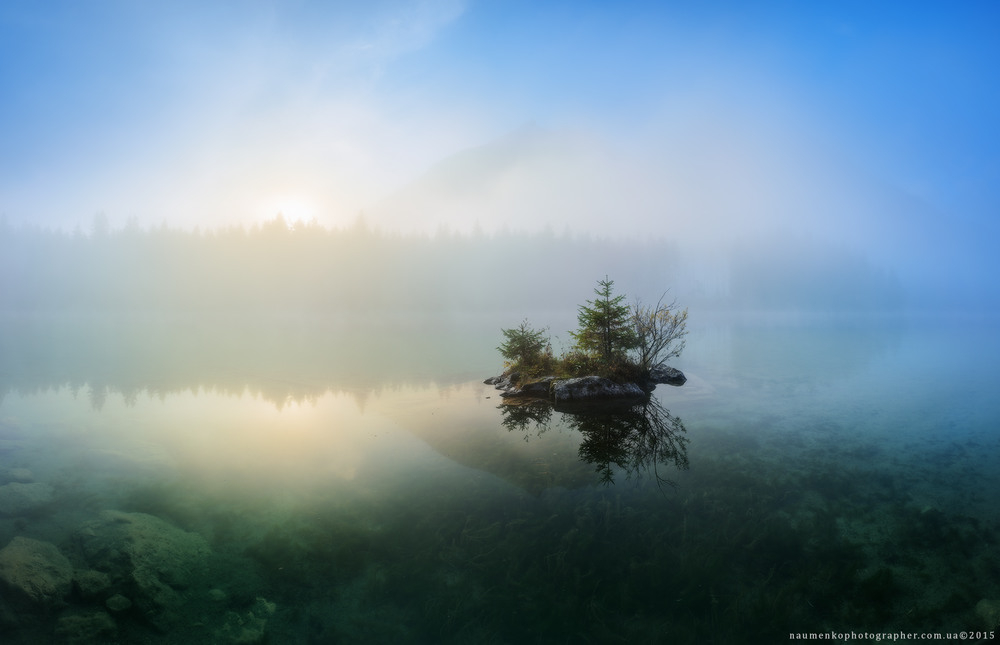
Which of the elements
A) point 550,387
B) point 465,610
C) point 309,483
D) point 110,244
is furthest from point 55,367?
point 110,244

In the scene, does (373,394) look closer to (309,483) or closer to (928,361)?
(309,483)

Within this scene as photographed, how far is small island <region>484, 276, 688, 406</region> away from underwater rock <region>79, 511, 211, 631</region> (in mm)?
15693

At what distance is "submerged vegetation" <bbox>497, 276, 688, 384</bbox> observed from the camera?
25344 mm

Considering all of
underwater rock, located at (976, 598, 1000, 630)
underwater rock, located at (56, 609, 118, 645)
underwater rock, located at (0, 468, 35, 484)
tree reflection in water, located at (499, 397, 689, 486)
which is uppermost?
tree reflection in water, located at (499, 397, 689, 486)

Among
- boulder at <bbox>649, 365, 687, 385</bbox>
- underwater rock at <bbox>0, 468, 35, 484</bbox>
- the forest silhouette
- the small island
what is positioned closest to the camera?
underwater rock at <bbox>0, 468, 35, 484</bbox>

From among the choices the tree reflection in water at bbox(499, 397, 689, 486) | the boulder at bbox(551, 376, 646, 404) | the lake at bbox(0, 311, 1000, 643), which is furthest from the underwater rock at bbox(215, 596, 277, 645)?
the boulder at bbox(551, 376, 646, 404)

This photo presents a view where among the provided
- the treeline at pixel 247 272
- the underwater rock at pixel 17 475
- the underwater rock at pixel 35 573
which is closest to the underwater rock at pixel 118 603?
the underwater rock at pixel 35 573

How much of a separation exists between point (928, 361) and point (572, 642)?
49780 mm

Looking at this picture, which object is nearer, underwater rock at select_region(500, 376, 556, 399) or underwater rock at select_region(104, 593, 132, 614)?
underwater rock at select_region(104, 593, 132, 614)

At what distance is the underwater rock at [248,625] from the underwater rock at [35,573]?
3011 millimetres

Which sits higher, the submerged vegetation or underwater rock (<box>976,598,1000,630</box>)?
the submerged vegetation

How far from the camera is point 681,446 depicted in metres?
15.4

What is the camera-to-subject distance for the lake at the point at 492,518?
23.2ft

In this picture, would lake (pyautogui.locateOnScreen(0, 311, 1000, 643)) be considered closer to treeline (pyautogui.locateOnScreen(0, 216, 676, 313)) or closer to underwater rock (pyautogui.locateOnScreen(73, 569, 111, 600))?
underwater rock (pyautogui.locateOnScreen(73, 569, 111, 600))
